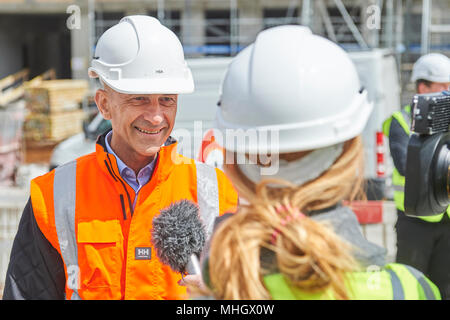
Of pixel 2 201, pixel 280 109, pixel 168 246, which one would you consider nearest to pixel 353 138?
pixel 280 109

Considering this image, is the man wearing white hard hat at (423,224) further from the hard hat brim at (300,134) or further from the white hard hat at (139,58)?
the hard hat brim at (300,134)

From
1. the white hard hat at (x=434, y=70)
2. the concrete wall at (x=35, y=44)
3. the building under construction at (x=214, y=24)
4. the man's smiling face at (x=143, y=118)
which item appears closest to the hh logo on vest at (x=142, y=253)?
the man's smiling face at (x=143, y=118)

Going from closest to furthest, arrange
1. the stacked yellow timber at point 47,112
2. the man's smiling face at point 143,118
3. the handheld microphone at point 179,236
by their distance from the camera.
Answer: the handheld microphone at point 179,236 < the man's smiling face at point 143,118 < the stacked yellow timber at point 47,112

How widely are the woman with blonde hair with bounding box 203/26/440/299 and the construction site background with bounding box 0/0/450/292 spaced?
12.6 ft

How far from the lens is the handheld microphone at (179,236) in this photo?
2191 millimetres

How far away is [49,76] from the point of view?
2438cm

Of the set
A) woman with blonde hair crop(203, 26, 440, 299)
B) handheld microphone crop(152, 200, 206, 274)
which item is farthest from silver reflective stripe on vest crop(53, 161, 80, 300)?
woman with blonde hair crop(203, 26, 440, 299)

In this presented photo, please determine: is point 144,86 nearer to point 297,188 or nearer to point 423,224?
point 297,188

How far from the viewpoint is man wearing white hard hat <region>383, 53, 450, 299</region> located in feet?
12.4

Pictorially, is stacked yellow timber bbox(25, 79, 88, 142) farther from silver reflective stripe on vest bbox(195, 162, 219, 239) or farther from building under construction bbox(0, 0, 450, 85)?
silver reflective stripe on vest bbox(195, 162, 219, 239)

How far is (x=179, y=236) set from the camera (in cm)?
219

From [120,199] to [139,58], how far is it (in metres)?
0.53

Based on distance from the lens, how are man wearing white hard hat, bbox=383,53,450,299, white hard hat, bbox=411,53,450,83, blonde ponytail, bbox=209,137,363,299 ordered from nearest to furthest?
blonde ponytail, bbox=209,137,363,299 < man wearing white hard hat, bbox=383,53,450,299 < white hard hat, bbox=411,53,450,83

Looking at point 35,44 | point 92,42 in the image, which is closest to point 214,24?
point 92,42
